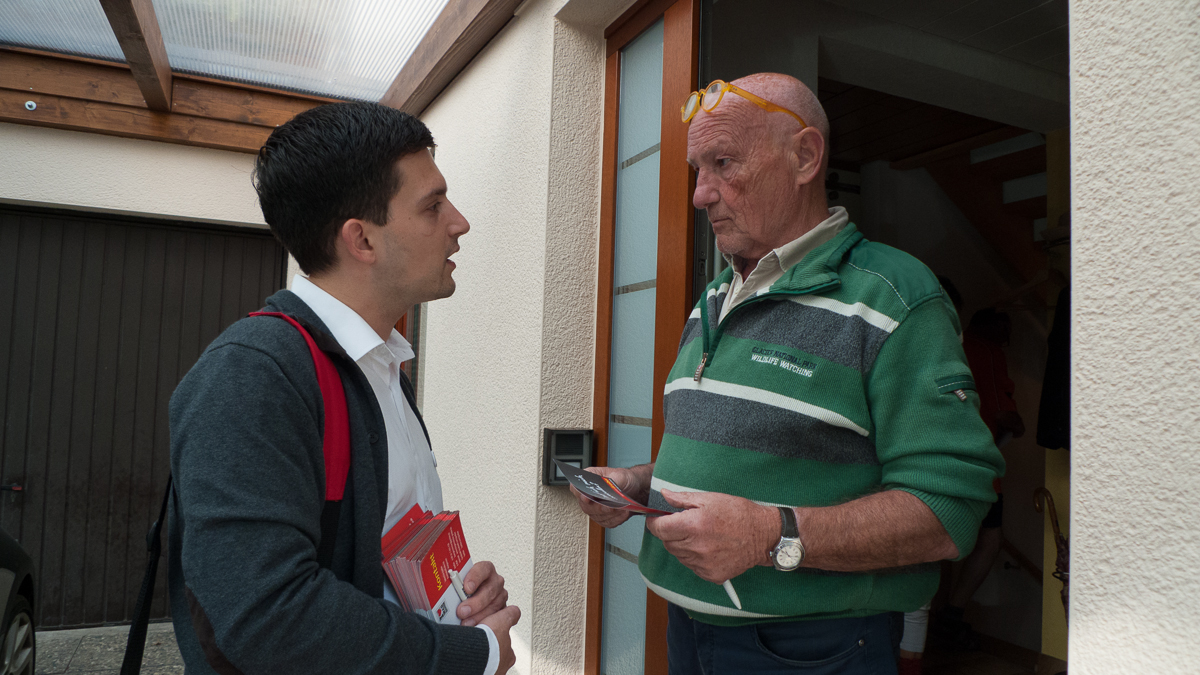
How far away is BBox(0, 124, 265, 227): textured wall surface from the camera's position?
475 cm

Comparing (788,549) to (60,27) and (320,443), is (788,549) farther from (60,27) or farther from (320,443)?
(60,27)

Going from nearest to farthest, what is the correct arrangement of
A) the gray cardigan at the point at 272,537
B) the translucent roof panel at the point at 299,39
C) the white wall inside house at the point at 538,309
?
the gray cardigan at the point at 272,537 → the white wall inside house at the point at 538,309 → the translucent roof panel at the point at 299,39

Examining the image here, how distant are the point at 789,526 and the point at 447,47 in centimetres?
319

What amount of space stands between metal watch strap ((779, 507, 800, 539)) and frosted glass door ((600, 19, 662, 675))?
1.18 metres

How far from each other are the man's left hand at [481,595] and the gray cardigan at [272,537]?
0.28ft

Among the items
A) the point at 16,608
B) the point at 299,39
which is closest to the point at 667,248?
the point at 299,39

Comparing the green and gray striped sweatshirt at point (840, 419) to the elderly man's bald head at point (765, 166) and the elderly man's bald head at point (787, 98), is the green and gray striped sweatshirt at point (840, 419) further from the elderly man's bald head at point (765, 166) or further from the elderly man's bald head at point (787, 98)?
the elderly man's bald head at point (787, 98)

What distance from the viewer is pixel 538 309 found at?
2.72 meters

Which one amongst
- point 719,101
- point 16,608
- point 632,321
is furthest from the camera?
point 16,608

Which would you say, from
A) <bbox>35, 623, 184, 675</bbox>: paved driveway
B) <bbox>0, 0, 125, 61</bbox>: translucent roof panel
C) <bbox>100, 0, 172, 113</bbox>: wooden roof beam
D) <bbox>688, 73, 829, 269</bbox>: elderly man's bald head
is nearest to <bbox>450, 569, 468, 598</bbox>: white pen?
<bbox>688, 73, 829, 269</bbox>: elderly man's bald head

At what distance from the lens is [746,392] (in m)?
1.39

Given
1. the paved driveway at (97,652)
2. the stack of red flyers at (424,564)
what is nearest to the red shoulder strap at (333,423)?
the stack of red flyers at (424,564)

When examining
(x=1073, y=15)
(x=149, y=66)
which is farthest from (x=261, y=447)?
(x=149, y=66)

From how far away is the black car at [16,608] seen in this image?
3.24m
